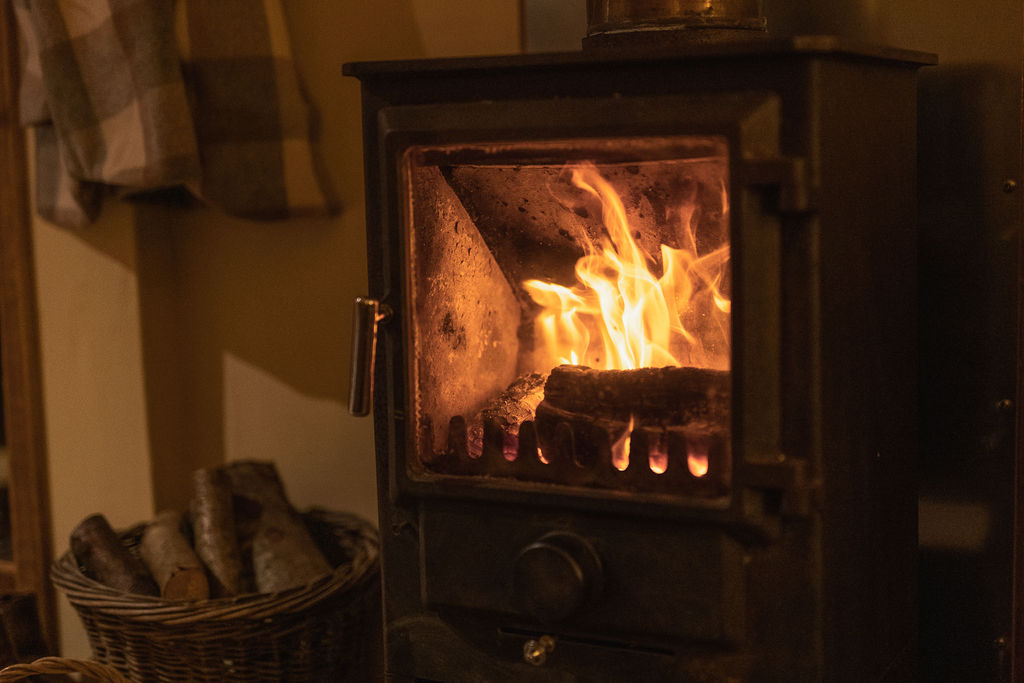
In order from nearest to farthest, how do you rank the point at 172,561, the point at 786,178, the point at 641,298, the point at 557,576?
1. the point at 786,178
2. the point at 557,576
3. the point at 641,298
4. the point at 172,561

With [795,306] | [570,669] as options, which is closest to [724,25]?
[795,306]

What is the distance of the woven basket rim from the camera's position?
5.01 ft

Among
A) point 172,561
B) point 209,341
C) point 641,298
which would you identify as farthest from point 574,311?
point 209,341

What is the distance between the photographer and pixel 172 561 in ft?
5.49

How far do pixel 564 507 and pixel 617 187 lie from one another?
32cm

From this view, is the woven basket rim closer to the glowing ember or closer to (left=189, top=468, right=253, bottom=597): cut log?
(left=189, top=468, right=253, bottom=597): cut log

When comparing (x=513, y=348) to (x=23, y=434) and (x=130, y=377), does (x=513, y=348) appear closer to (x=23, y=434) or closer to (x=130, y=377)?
(x=130, y=377)

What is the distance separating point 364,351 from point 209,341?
0.84m

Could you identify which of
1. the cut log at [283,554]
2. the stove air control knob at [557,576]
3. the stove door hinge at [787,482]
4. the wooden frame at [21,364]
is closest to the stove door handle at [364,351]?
the stove air control knob at [557,576]

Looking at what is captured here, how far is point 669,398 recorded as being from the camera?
45.3 inches

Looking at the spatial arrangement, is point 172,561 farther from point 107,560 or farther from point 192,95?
point 192,95

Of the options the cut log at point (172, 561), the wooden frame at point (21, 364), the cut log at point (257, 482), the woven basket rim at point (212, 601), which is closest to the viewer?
the woven basket rim at point (212, 601)

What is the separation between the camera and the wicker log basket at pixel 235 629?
1536 mm

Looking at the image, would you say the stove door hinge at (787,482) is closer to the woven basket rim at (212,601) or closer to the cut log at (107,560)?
the woven basket rim at (212,601)
